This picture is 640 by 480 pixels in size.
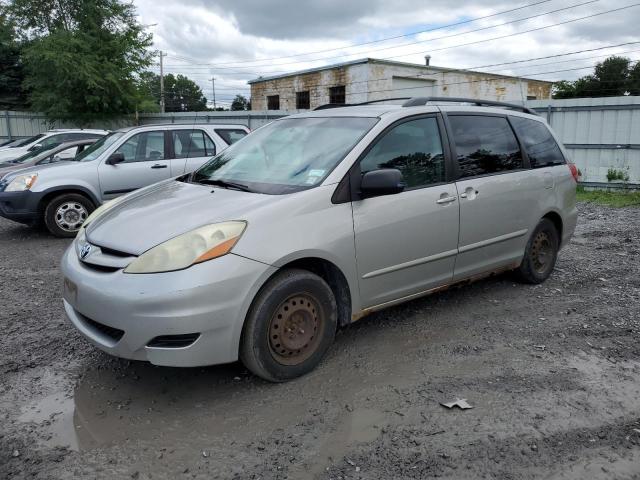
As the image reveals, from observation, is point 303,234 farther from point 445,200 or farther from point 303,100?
point 303,100

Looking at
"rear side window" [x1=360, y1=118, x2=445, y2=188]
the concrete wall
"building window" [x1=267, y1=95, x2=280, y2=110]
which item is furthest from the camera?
"building window" [x1=267, y1=95, x2=280, y2=110]

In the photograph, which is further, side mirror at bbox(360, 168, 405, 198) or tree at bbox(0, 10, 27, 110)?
tree at bbox(0, 10, 27, 110)

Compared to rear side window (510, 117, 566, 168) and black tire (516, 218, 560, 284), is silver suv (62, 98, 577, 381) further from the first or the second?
black tire (516, 218, 560, 284)

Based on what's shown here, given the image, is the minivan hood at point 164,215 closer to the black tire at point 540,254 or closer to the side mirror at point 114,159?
the black tire at point 540,254

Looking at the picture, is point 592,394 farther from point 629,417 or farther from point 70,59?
point 70,59

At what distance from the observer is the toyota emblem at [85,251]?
3422 mm

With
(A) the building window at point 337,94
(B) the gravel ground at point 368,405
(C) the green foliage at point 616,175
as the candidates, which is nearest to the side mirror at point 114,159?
(B) the gravel ground at point 368,405

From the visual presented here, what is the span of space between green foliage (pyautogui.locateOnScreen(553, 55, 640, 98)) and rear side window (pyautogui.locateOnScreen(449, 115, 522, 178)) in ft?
160

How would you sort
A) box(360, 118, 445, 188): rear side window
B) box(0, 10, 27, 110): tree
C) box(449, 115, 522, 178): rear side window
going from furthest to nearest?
box(0, 10, 27, 110): tree
box(449, 115, 522, 178): rear side window
box(360, 118, 445, 188): rear side window

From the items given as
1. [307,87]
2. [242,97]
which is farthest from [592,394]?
[242,97]

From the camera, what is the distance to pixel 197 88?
107 metres

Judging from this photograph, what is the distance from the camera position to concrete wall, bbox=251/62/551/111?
84.5 ft

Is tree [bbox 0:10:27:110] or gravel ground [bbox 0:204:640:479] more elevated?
tree [bbox 0:10:27:110]

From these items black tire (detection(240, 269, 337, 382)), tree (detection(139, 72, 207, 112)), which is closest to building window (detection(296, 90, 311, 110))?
black tire (detection(240, 269, 337, 382))
